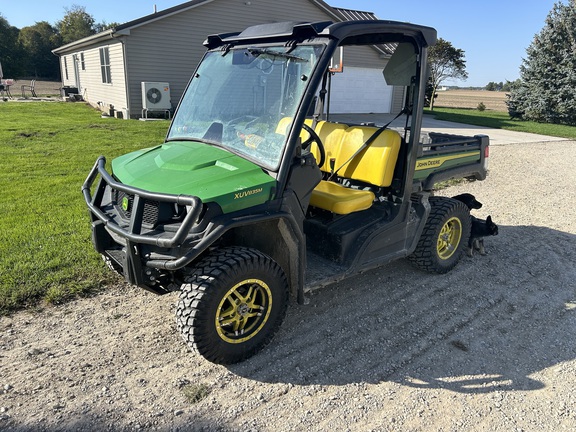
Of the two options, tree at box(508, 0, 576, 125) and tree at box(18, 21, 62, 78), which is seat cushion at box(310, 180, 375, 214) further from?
tree at box(18, 21, 62, 78)

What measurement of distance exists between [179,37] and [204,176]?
14.3 metres

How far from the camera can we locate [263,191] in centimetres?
277

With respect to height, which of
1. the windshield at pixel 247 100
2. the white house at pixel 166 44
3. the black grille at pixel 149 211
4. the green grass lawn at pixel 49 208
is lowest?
the green grass lawn at pixel 49 208

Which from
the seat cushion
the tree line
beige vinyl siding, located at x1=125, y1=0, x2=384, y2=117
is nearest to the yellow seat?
the seat cushion

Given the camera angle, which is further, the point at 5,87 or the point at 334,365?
the point at 5,87

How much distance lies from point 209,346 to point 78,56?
873 inches

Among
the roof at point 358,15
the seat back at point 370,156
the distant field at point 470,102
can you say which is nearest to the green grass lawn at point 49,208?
the seat back at point 370,156

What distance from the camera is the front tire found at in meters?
2.65

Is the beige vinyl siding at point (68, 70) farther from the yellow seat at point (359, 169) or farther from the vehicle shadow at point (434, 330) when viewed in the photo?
the vehicle shadow at point (434, 330)

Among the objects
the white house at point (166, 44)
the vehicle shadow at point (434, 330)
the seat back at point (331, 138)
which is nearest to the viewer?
the vehicle shadow at point (434, 330)

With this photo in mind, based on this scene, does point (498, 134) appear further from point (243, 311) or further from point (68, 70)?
point (68, 70)

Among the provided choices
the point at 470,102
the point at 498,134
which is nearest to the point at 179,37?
the point at 498,134

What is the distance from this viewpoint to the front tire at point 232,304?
8.71ft

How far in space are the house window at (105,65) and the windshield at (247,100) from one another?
1453cm
